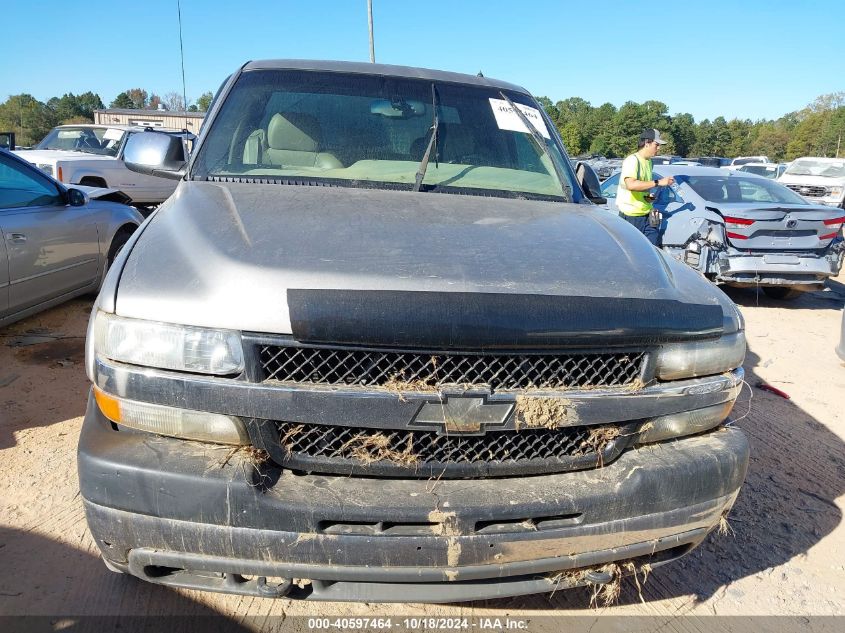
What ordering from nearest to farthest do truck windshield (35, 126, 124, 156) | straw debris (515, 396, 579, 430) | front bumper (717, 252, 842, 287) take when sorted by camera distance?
1. straw debris (515, 396, 579, 430)
2. front bumper (717, 252, 842, 287)
3. truck windshield (35, 126, 124, 156)

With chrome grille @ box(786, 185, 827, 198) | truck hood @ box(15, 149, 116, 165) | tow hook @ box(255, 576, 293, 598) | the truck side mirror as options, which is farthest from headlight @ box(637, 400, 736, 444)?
chrome grille @ box(786, 185, 827, 198)

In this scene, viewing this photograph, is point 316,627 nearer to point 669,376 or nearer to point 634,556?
point 634,556

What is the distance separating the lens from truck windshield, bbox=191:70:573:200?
2934 mm

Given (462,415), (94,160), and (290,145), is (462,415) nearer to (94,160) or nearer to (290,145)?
(290,145)

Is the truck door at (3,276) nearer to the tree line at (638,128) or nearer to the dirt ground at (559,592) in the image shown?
the dirt ground at (559,592)

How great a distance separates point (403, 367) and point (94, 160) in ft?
35.0

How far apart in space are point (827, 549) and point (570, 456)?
189cm

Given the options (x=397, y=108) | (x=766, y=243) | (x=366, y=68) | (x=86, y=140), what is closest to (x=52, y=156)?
(x=86, y=140)

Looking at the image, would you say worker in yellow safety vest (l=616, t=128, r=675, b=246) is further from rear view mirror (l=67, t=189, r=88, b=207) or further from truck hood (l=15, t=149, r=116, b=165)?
truck hood (l=15, t=149, r=116, b=165)

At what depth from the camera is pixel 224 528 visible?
1.68 meters

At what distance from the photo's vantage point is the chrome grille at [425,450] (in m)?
1.78

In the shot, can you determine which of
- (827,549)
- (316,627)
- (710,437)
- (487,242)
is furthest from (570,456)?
(827,549)

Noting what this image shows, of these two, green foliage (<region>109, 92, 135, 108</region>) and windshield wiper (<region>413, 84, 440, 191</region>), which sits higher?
green foliage (<region>109, 92, 135, 108</region>)

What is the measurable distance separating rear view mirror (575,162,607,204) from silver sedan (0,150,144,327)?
3.92 metres
